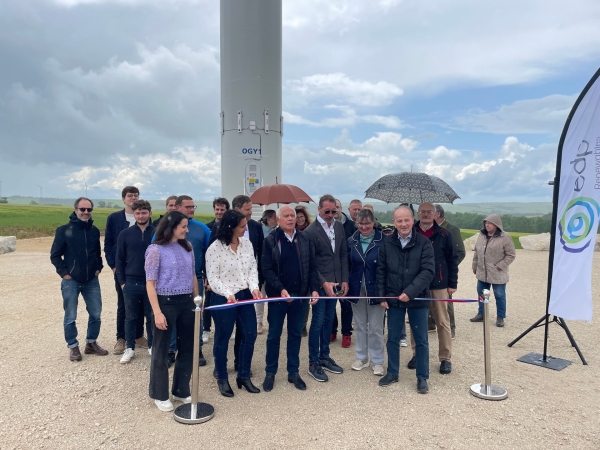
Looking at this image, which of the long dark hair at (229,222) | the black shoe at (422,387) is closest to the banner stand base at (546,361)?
the black shoe at (422,387)

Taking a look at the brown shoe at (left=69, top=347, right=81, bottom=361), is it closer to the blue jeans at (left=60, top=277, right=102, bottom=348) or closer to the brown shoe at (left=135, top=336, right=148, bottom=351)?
the blue jeans at (left=60, top=277, right=102, bottom=348)

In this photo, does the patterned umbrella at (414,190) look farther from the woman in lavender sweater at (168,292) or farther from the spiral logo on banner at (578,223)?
the woman in lavender sweater at (168,292)

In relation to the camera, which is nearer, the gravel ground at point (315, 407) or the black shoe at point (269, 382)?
the gravel ground at point (315, 407)

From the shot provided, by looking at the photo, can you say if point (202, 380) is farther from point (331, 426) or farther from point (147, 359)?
point (331, 426)

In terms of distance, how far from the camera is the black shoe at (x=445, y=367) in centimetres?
482

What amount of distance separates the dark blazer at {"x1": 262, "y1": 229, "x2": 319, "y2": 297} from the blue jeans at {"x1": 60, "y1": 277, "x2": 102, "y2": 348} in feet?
7.83

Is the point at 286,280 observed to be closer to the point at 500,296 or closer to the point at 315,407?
the point at 315,407

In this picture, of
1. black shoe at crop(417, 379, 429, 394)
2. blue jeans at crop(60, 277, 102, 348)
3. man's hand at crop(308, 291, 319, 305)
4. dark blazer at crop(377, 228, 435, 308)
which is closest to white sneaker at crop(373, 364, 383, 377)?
black shoe at crop(417, 379, 429, 394)

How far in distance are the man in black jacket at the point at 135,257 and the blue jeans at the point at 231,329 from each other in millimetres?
1015

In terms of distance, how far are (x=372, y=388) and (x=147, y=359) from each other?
2706 mm

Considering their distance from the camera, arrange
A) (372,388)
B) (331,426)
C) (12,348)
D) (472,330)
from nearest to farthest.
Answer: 1. (331,426)
2. (372,388)
3. (12,348)
4. (472,330)

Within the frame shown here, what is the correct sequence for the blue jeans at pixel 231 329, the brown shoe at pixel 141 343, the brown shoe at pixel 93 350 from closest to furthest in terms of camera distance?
the blue jeans at pixel 231 329, the brown shoe at pixel 93 350, the brown shoe at pixel 141 343

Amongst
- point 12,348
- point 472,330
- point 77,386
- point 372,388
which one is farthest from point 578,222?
point 12,348

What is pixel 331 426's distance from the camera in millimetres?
3604
